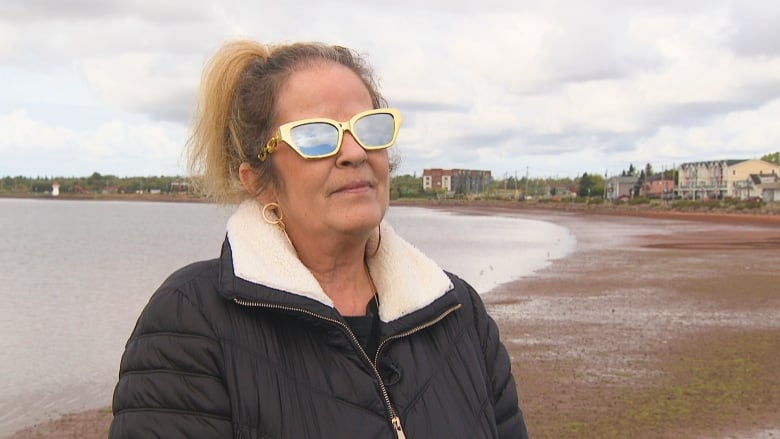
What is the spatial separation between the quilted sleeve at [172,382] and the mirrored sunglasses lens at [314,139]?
526 millimetres

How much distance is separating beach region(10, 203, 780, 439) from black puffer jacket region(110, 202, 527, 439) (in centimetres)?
629

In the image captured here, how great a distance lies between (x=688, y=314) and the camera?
15.8 metres

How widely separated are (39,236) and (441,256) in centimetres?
3726

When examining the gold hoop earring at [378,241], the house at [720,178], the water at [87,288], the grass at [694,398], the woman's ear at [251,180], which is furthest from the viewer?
the house at [720,178]

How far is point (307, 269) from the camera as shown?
2051 millimetres

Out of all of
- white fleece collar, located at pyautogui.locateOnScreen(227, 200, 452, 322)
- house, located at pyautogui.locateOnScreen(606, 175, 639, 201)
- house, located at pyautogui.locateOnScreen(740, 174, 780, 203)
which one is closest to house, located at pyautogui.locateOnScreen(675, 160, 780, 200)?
house, located at pyautogui.locateOnScreen(740, 174, 780, 203)

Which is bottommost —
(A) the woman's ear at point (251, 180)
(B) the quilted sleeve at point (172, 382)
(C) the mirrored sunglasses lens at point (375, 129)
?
(B) the quilted sleeve at point (172, 382)

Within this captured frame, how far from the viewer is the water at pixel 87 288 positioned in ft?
38.7

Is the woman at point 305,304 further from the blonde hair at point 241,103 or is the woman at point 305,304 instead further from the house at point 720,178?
the house at point 720,178

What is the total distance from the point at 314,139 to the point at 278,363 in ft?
1.99

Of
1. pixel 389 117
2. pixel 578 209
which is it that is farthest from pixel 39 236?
pixel 578 209

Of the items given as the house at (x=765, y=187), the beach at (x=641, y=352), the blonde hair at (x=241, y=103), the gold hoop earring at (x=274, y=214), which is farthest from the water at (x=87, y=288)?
the house at (x=765, y=187)

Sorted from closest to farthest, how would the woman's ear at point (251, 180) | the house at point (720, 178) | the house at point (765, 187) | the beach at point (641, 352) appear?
the woman's ear at point (251, 180) → the beach at point (641, 352) → the house at point (765, 187) → the house at point (720, 178)

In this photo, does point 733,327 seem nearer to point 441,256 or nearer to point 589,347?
point 589,347
